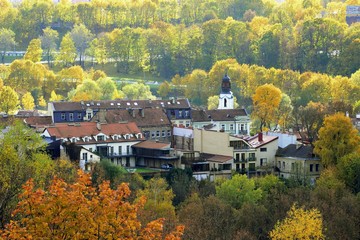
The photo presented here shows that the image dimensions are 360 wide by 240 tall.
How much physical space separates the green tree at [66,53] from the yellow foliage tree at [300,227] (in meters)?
101

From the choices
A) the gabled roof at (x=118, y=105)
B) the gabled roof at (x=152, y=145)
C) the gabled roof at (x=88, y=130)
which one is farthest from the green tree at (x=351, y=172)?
the gabled roof at (x=118, y=105)

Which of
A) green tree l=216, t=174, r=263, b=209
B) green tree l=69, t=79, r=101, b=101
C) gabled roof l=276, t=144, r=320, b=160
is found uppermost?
green tree l=69, t=79, r=101, b=101

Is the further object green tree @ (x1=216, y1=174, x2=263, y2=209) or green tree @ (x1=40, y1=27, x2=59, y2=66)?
green tree @ (x1=40, y1=27, x2=59, y2=66)

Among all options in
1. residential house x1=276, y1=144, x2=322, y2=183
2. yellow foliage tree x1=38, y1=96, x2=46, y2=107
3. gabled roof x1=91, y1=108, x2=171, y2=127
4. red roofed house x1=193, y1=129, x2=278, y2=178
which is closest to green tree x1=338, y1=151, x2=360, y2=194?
residential house x1=276, y1=144, x2=322, y2=183

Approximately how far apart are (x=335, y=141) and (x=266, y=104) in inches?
1297

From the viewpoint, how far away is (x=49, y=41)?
15588 cm

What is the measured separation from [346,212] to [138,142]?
23307 mm

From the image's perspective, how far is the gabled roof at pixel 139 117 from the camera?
77.7m

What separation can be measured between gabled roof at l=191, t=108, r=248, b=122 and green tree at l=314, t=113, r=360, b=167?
16190 mm

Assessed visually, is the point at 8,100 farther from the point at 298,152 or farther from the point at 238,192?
the point at 238,192

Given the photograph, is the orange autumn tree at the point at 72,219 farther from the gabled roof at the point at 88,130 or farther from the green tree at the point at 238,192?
the gabled roof at the point at 88,130

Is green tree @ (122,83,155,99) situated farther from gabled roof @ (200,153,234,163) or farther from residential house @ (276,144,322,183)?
residential house @ (276,144,322,183)

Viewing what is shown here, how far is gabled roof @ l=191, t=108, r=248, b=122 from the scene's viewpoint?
84.1m

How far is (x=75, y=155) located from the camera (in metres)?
67.6
